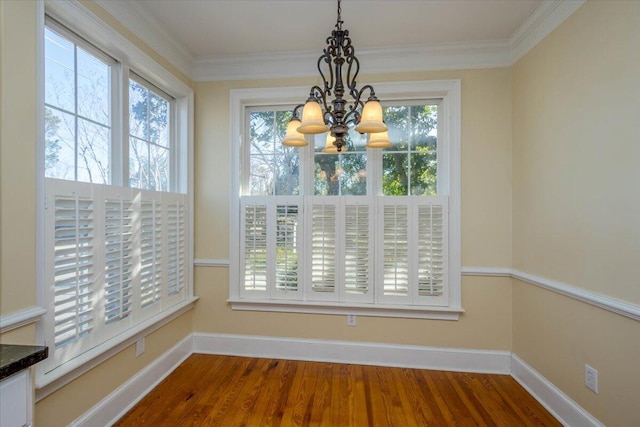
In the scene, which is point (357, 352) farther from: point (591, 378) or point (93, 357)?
point (93, 357)

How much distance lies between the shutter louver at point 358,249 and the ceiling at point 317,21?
139cm

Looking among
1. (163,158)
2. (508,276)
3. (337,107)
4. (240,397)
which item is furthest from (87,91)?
(508,276)

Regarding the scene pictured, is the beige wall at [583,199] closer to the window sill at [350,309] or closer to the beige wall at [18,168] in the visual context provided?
the window sill at [350,309]

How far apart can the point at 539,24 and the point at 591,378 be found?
2.28 metres

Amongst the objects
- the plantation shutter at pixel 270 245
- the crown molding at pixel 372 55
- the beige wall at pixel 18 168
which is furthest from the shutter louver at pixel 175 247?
the crown molding at pixel 372 55

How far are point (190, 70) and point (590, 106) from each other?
2.98 meters

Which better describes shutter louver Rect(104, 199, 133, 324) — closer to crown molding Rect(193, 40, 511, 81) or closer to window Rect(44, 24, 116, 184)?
window Rect(44, 24, 116, 184)

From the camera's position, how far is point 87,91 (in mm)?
1822

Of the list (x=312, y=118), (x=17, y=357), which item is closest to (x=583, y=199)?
(x=312, y=118)

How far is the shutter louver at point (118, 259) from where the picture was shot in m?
1.81

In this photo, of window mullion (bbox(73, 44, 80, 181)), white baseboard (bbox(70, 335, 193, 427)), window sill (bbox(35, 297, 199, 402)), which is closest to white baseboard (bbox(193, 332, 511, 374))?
white baseboard (bbox(70, 335, 193, 427))

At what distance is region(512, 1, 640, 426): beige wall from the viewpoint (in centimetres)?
147

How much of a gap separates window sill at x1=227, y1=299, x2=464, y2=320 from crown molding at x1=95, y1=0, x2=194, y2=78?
2125 millimetres

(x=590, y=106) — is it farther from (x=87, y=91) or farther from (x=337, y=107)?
(x=87, y=91)
